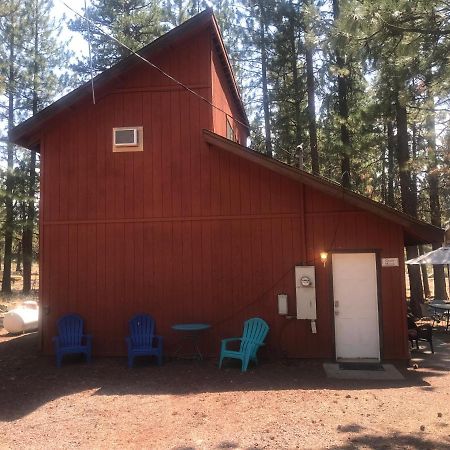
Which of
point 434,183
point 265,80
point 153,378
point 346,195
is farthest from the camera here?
point 265,80

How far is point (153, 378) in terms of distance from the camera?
782cm

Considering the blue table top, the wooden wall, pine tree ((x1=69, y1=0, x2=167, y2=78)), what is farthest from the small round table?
pine tree ((x1=69, y1=0, x2=167, y2=78))

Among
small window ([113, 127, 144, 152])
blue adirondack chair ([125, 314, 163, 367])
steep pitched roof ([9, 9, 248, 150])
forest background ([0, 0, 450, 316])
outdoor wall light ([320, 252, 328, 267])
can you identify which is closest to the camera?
blue adirondack chair ([125, 314, 163, 367])

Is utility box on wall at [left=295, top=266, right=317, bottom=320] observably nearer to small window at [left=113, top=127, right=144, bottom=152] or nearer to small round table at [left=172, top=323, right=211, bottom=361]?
small round table at [left=172, top=323, right=211, bottom=361]

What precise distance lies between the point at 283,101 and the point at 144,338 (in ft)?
42.0

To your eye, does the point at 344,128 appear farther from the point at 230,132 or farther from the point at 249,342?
the point at 249,342

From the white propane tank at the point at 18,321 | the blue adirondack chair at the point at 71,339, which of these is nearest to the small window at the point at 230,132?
the blue adirondack chair at the point at 71,339

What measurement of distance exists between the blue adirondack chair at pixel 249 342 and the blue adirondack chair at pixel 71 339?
2.69m

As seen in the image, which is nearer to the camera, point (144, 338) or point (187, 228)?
point (144, 338)

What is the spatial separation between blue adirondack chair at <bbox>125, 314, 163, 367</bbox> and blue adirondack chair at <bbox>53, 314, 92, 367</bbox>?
2.86ft

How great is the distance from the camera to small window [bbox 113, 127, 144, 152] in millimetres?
9758

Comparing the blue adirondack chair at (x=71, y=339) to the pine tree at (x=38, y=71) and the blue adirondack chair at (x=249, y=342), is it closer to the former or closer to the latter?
the blue adirondack chair at (x=249, y=342)

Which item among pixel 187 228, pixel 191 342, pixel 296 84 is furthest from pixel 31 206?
pixel 191 342

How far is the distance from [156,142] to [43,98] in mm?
17107
